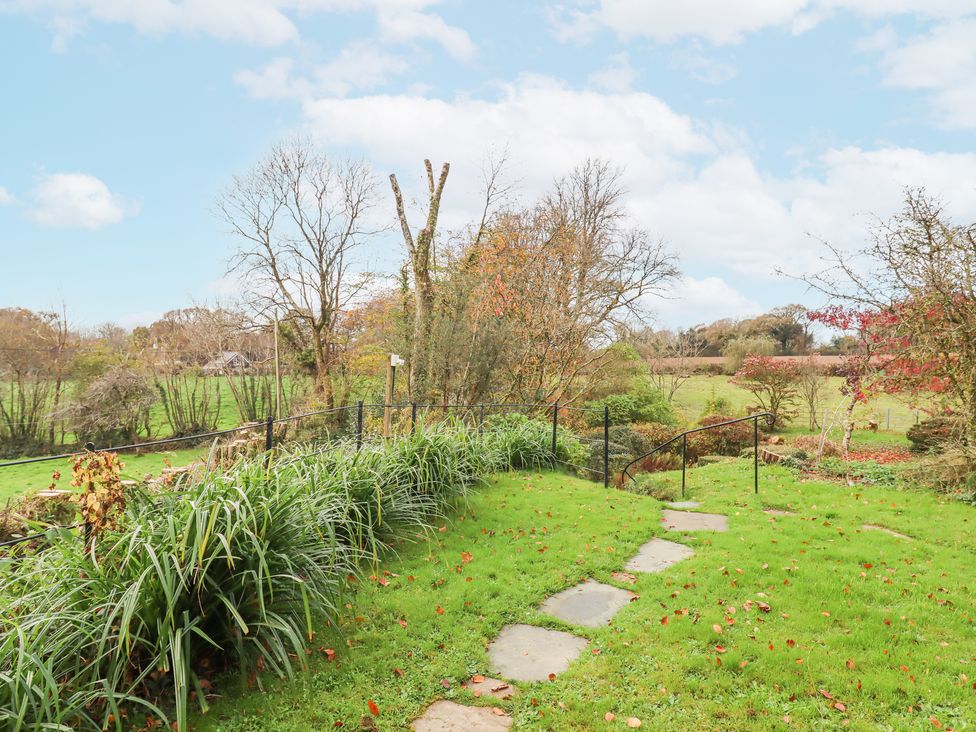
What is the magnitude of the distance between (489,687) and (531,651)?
1.37 ft

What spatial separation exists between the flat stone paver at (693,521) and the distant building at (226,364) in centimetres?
1498

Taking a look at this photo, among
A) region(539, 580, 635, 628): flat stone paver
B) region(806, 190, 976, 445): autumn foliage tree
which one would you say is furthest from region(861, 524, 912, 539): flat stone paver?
region(539, 580, 635, 628): flat stone paver

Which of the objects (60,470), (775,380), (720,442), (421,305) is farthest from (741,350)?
(60,470)

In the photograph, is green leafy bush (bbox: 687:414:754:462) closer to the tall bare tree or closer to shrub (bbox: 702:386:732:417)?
shrub (bbox: 702:386:732:417)

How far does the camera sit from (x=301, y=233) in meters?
17.0

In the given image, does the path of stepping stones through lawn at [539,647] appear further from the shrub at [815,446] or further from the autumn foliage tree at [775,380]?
the autumn foliage tree at [775,380]

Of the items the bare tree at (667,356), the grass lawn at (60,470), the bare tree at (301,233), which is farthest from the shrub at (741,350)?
the grass lawn at (60,470)


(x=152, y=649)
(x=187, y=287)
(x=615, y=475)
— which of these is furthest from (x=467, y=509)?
(x=187, y=287)

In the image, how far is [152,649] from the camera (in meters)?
2.23

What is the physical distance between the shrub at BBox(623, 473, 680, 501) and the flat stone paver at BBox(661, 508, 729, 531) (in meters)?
1.41

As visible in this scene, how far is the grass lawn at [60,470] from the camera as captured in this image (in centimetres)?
1204

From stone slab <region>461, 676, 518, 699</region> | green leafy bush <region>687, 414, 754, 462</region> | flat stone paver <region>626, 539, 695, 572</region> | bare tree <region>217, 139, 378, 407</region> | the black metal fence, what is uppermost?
bare tree <region>217, 139, 378, 407</region>

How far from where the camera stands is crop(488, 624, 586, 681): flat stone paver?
2656 mm

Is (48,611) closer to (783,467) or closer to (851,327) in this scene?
(783,467)
